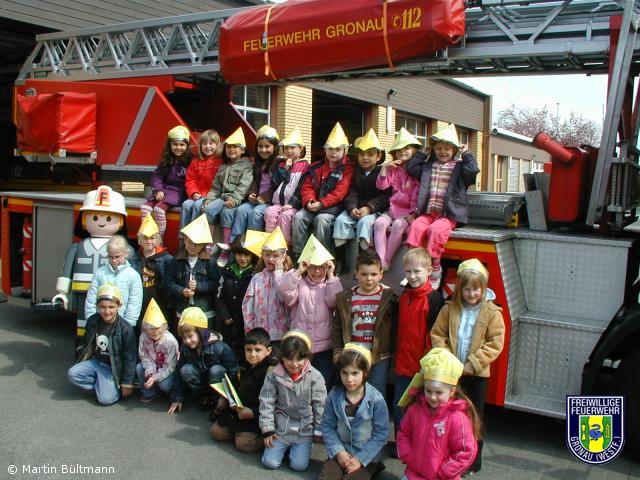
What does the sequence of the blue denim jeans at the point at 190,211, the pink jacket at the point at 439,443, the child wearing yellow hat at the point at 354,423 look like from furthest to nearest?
the blue denim jeans at the point at 190,211, the child wearing yellow hat at the point at 354,423, the pink jacket at the point at 439,443

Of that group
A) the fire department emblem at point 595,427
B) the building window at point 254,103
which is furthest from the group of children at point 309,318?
the building window at point 254,103

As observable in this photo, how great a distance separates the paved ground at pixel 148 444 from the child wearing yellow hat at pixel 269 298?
845 mm

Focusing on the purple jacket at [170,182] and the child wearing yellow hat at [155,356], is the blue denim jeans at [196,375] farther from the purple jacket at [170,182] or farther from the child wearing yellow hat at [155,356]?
the purple jacket at [170,182]

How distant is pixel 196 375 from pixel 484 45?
345 cm

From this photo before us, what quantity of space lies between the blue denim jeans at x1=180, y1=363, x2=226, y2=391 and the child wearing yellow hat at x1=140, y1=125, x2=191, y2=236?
69.4 inches

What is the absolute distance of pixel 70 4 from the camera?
1202 centimetres

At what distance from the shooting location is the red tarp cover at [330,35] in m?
5.04

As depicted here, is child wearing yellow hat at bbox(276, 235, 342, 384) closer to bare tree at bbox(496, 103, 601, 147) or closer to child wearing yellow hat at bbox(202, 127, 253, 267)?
child wearing yellow hat at bbox(202, 127, 253, 267)

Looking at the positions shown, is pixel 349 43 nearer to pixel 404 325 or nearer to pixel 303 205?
pixel 303 205

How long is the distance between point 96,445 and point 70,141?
442cm

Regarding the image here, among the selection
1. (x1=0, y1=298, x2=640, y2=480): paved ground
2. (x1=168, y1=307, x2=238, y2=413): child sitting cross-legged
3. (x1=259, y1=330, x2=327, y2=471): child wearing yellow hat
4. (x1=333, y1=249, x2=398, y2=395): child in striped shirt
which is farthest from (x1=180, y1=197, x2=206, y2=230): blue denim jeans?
(x1=259, y1=330, x2=327, y2=471): child wearing yellow hat

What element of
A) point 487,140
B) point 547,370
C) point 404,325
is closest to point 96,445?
point 404,325

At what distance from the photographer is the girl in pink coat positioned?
3441mm

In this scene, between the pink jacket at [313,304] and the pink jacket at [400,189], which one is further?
the pink jacket at [400,189]
